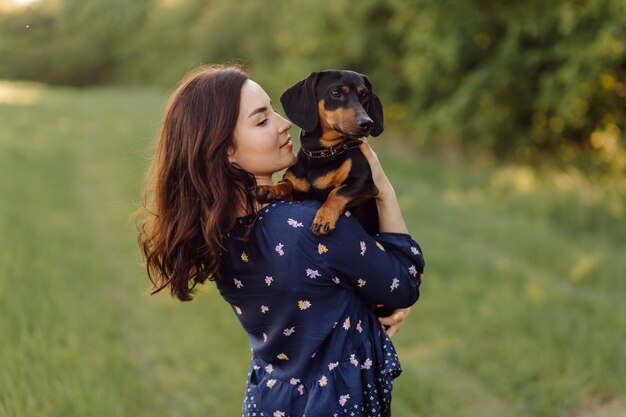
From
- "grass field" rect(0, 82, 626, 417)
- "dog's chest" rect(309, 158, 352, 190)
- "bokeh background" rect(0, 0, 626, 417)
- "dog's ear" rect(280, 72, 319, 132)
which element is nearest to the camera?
"dog's chest" rect(309, 158, 352, 190)

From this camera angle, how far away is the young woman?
1.99 meters

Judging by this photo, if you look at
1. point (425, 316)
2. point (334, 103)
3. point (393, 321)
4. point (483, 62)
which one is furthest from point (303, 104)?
point (483, 62)

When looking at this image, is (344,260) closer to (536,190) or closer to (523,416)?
(523,416)

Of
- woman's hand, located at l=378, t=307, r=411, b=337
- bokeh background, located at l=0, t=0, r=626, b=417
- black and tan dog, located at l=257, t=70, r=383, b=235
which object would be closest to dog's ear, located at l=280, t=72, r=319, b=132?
black and tan dog, located at l=257, t=70, r=383, b=235

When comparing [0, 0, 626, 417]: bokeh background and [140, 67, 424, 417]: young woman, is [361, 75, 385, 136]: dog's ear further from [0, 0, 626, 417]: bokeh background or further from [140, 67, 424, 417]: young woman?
[0, 0, 626, 417]: bokeh background

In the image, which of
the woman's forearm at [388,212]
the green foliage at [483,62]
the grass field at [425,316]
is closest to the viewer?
→ the woman's forearm at [388,212]

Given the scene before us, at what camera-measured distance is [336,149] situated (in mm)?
2391

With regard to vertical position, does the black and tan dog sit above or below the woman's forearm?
above

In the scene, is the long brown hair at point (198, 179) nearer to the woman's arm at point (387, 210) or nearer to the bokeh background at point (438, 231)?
the woman's arm at point (387, 210)

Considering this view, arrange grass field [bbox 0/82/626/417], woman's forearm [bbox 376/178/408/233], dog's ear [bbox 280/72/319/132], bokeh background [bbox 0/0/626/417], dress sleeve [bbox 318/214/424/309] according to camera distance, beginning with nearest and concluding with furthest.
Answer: dress sleeve [bbox 318/214/424/309] < woman's forearm [bbox 376/178/408/233] < dog's ear [bbox 280/72/319/132] < grass field [bbox 0/82/626/417] < bokeh background [bbox 0/0/626/417]

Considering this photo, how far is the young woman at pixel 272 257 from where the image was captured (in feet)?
6.54

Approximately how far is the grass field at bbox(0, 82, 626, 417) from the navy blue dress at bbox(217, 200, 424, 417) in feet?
4.67

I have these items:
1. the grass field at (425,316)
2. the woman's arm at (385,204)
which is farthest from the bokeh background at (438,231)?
the woman's arm at (385,204)

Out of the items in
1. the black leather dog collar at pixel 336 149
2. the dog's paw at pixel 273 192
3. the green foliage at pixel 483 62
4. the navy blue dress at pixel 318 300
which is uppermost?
the green foliage at pixel 483 62
